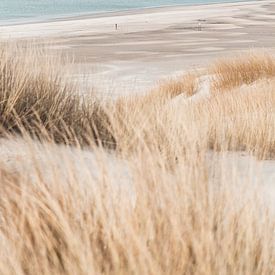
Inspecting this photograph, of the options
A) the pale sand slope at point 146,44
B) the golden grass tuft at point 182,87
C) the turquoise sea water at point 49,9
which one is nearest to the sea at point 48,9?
the turquoise sea water at point 49,9

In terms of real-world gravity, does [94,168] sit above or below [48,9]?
above

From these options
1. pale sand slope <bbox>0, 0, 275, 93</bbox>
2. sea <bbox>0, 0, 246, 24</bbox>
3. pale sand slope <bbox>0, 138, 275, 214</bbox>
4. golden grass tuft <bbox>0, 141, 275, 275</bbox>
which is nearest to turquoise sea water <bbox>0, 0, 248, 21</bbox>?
sea <bbox>0, 0, 246, 24</bbox>

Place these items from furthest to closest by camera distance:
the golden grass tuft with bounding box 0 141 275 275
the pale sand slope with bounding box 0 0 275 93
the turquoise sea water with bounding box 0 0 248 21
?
the turquoise sea water with bounding box 0 0 248 21, the pale sand slope with bounding box 0 0 275 93, the golden grass tuft with bounding box 0 141 275 275

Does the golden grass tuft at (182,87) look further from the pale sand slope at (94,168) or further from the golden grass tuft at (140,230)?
the golden grass tuft at (140,230)

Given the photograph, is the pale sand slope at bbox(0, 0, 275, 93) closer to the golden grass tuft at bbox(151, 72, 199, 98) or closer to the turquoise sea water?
the golden grass tuft at bbox(151, 72, 199, 98)

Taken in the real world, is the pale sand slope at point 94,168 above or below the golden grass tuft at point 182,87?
above

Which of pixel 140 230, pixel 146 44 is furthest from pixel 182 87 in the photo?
pixel 146 44

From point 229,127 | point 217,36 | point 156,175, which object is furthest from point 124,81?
point 217,36

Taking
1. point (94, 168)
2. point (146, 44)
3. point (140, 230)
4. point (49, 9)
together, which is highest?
point (140, 230)

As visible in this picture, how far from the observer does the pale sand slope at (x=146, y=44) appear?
16.0m

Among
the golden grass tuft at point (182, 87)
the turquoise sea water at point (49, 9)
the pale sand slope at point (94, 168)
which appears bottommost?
the turquoise sea water at point (49, 9)

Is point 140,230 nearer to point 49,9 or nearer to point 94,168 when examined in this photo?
point 94,168

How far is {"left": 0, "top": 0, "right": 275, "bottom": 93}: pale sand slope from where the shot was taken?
1602 cm

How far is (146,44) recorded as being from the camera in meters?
25.1
